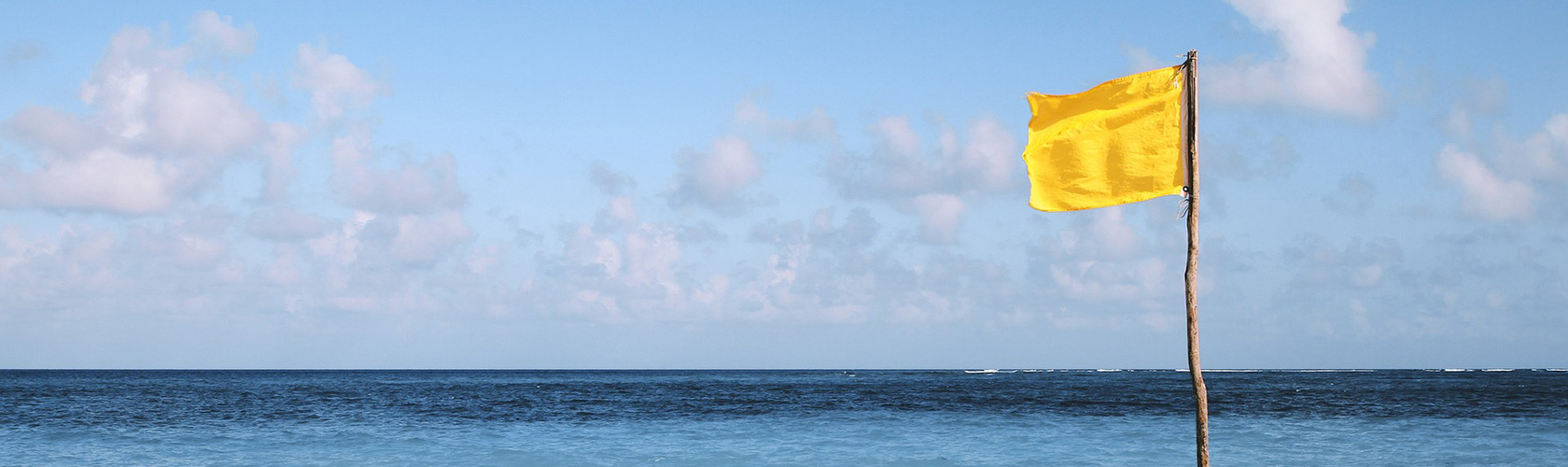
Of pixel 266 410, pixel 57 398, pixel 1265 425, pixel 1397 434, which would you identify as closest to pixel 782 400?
pixel 266 410

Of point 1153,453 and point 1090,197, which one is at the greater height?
point 1090,197

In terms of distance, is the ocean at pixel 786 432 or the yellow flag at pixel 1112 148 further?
the ocean at pixel 786 432

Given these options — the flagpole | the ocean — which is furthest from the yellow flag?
the ocean

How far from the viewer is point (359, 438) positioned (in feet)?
120

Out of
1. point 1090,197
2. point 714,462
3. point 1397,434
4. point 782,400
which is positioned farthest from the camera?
point 782,400

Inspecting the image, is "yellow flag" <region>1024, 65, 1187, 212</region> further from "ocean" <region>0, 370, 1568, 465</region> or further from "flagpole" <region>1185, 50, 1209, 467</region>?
"ocean" <region>0, 370, 1568, 465</region>

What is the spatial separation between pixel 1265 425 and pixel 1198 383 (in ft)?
103

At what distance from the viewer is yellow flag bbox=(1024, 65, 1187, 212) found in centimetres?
1024

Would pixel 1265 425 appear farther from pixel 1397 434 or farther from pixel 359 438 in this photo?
pixel 359 438

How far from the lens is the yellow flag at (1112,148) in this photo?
10.2 meters

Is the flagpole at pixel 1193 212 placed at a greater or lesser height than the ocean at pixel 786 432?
greater

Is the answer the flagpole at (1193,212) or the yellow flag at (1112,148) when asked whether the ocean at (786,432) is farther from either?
the yellow flag at (1112,148)

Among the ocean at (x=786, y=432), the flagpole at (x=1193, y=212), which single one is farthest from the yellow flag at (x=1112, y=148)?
the ocean at (x=786, y=432)

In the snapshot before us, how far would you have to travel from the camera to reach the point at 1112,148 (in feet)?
33.8
